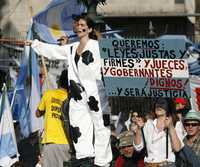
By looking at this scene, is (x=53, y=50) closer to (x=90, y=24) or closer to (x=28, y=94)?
(x=90, y=24)

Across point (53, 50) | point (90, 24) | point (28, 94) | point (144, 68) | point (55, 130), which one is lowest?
point (55, 130)

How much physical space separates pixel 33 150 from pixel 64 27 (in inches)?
74.5

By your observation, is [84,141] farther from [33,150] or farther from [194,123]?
[33,150]

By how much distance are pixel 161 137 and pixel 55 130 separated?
190 centimetres

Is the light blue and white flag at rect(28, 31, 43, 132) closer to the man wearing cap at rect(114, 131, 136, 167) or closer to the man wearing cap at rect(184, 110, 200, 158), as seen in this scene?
the man wearing cap at rect(114, 131, 136, 167)

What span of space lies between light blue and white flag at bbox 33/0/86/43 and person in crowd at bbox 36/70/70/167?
2219mm

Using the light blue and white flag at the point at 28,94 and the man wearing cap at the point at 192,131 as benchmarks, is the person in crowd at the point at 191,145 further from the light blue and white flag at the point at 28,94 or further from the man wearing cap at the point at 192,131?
the light blue and white flag at the point at 28,94

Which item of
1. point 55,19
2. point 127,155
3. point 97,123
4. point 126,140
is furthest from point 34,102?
point 97,123

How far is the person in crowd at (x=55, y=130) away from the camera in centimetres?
866

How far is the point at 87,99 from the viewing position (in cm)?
695

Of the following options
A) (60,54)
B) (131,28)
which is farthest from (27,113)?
(131,28)

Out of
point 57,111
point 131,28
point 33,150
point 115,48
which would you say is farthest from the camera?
point 131,28

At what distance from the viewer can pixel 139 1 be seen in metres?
26.7

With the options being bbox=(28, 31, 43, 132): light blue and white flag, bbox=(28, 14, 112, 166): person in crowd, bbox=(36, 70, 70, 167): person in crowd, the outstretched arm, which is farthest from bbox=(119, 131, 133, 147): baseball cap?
bbox=(28, 31, 43, 132): light blue and white flag
